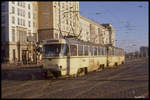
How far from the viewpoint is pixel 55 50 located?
1437cm

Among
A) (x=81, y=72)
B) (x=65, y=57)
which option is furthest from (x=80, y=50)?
(x=65, y=57)

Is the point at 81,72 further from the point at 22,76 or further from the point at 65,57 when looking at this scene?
the point at 22,76

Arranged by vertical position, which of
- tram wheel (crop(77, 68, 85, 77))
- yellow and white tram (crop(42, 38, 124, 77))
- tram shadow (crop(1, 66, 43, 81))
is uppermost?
yellow and white tram (crop(42, 38, 124, 77))

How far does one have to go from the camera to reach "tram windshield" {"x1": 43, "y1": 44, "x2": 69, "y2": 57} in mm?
14273

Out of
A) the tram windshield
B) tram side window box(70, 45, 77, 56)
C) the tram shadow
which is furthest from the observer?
the tram shadow

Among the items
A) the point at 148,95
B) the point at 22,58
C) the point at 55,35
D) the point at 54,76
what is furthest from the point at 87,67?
the point at 55,35

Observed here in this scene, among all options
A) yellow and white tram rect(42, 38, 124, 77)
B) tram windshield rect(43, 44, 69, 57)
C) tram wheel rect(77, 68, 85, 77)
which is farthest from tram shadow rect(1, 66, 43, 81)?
tram wheel rect(77, 68, 85, 77)

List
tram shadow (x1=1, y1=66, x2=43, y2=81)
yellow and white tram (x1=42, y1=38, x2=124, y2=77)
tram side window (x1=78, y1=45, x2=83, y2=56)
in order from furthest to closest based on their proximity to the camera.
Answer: tram side window (x1=78, y1=45, x2=83, y2=56) < tram shadow (x1=1, y1=66, x2=43, y2=81) < yellow and white tram (x1=42, y1=38, x2=124, y2=77)

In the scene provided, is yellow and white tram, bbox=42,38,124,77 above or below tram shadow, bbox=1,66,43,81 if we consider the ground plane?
above

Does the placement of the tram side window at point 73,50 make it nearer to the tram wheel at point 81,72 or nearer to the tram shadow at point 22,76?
the tram wheel at point 81,72

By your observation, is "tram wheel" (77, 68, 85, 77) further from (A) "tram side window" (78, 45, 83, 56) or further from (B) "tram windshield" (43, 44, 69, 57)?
(B) "tram windshield" (43, 44, 69, 57)

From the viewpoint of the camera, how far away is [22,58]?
121ft

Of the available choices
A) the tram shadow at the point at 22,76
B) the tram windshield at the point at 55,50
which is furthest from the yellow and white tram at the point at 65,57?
the tram shadow at the point at 22,76

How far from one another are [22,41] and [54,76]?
23.7m
